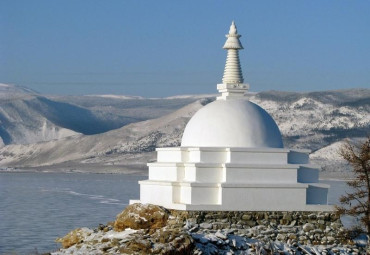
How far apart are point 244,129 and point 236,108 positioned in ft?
2.56

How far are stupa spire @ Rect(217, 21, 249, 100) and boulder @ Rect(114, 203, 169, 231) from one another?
171 inches

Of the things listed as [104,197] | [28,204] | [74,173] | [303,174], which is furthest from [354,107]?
A: [303,174]

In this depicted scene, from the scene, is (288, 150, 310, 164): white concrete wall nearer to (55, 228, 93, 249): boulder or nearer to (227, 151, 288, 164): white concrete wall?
(227, 151, 288, 164): white concrete wall

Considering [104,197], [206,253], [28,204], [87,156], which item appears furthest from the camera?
[87,156]

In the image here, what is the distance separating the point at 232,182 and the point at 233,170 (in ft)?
1.10

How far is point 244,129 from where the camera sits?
1109 inches

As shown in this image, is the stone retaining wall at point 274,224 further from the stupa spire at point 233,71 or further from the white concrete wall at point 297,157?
the stupa spire at point 233,71

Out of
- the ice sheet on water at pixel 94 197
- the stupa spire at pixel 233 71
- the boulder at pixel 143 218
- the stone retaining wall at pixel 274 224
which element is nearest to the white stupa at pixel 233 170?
the stone retaining wall at pixel 274 224

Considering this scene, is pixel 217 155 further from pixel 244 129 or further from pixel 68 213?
pixel 68 213

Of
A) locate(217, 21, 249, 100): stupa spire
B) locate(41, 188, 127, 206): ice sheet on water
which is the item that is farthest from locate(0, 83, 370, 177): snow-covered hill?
locate(217, 21, 249, 100): stupa spire

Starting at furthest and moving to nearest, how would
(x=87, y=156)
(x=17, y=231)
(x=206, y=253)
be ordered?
(x=87, y=156) < (x=17, y=231) < (x=206, y=253)

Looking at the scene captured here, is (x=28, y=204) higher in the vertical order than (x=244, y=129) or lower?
lower

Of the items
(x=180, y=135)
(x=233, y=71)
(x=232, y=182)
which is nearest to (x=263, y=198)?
(x=232, y=182)

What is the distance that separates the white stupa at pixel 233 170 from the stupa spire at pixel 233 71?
711 millimetres
